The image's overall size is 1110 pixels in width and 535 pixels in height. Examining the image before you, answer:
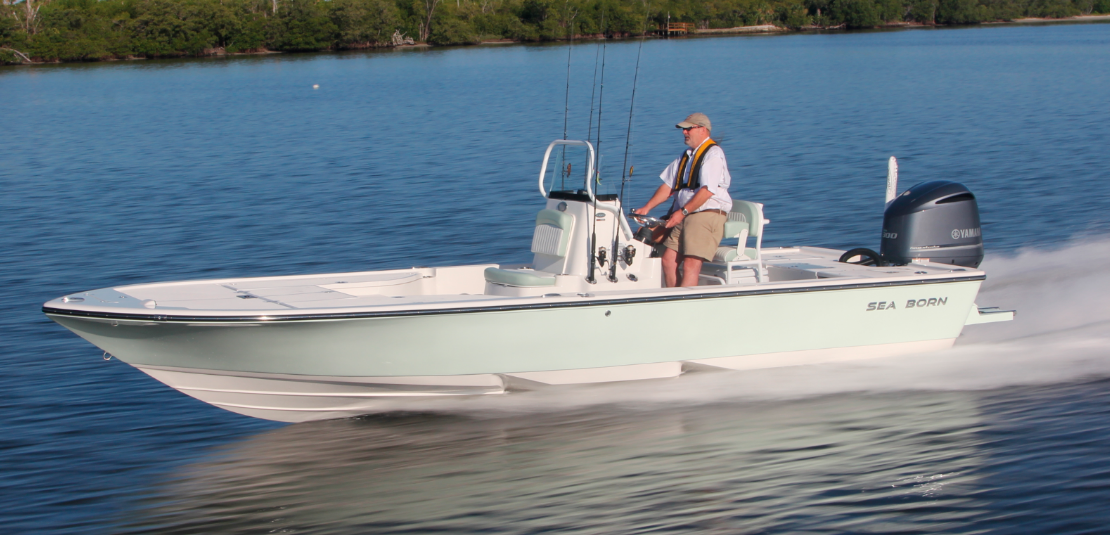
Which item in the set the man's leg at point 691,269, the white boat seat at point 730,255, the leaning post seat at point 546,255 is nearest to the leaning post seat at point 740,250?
the white boat seat at point 730,255

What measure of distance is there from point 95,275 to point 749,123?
49.9 feet

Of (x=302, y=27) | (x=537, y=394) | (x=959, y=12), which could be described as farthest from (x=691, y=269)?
(x=959, y=12)

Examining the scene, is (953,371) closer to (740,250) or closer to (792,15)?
(740,250)

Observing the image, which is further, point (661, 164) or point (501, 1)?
point (501, 1)

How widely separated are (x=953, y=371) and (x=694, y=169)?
7.46 feet

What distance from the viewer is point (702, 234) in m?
6.52

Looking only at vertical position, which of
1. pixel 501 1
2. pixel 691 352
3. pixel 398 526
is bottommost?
pixel 398 526

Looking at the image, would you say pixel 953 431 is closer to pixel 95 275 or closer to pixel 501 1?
pixel 95 275

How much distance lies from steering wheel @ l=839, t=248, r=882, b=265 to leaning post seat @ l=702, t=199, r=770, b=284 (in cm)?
77

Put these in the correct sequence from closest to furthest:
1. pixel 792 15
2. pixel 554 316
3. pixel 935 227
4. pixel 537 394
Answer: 1. pixel 554 316
2. pixel 537 394
3. pixel 935 227
4. pixel 792 15

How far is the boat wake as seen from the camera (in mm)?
6393

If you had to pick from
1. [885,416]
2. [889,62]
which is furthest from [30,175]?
[889,62]

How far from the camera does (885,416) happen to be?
20.7 ft

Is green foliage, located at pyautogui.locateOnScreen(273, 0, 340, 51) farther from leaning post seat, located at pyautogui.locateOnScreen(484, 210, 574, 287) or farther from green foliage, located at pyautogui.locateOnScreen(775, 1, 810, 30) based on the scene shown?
leaning post seat, located at pyautogui.locateOnScreen(484, 210, 574, 287)
